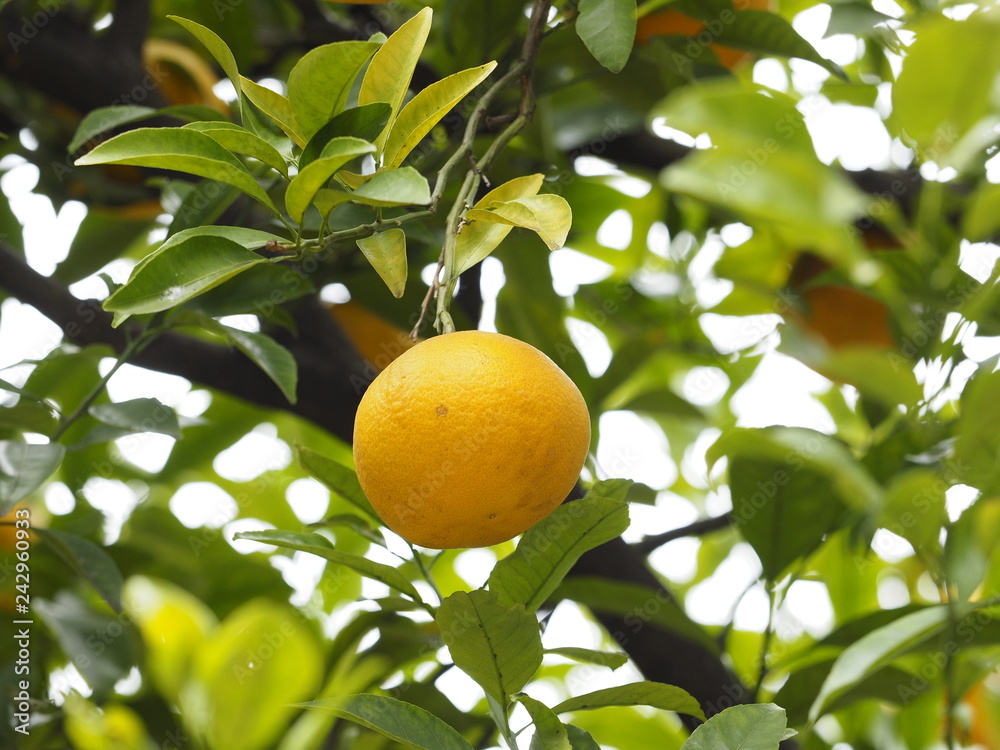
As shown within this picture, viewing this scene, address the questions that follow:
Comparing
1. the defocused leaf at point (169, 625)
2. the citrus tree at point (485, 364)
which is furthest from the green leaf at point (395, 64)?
the defocused leaf at point (169, 625)

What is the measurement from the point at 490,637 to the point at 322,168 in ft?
1.01

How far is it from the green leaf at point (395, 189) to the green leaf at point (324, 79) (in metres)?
0.08

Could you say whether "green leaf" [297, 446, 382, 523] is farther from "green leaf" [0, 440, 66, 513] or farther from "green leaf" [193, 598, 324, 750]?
"green leaf" [193, 598, 324, 750]

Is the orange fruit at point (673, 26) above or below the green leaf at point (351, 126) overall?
below

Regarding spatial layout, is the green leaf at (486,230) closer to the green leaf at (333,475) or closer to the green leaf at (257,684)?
the green leaf at (333,475)

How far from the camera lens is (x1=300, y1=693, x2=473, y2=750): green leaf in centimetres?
54

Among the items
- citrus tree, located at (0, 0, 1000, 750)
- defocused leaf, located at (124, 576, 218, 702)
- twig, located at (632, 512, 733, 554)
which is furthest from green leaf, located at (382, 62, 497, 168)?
defocused leaf, located at (124, 576, 218, 702)

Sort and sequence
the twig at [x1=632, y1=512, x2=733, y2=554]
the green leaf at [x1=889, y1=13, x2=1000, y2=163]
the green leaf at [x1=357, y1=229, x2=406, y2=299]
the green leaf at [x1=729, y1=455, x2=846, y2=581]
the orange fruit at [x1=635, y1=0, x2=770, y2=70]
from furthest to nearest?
the twig at [x1=632, y1=512, x2=733, y2=554] → the orange fruit at [x1=635, y1=0, x2=770, y2=70] → the green leaf at [x1=729, y1=455, x2=846, y2=581] → the green leaf at [x1=357, y1=229, x2=406, y2=299] → the green leaf at [x1=889, y1=13, x2=1000, y2=163]

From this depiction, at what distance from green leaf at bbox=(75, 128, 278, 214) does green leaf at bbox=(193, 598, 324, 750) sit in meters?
0.75

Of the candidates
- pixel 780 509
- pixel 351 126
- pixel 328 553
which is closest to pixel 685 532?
pixel 780 509

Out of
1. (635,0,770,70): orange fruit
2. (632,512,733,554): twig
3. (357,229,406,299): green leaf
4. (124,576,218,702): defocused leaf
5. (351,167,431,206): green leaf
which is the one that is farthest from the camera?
(124,576,218,702): defocused leaf

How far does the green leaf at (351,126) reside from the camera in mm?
571

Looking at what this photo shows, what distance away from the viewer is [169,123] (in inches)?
43.8

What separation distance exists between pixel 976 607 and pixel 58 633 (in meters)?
0.88
